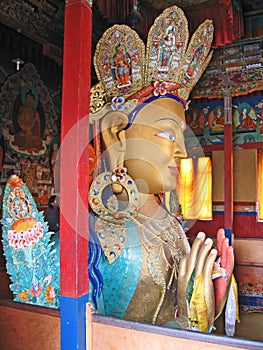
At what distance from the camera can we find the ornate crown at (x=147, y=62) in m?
2.07

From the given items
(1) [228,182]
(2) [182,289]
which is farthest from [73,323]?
(1) [228,182]

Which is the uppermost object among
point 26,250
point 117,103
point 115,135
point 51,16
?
point 51,16

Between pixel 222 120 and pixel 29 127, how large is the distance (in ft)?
8.85

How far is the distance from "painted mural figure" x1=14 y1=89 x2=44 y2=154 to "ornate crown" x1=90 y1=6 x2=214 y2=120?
2.00m

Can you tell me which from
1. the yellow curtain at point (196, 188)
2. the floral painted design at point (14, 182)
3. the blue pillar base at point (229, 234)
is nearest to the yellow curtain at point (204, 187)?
the yellow curtain at point (196, 188)

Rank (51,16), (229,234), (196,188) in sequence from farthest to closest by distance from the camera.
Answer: (196,188), (229,234), (51,16)

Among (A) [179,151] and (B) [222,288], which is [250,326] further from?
(A) [179,151]

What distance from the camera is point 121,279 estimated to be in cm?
194

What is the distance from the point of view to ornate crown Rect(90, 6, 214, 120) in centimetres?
207

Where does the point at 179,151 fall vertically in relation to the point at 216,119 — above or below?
below

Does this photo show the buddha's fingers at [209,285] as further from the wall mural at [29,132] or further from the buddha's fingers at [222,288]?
the wall mural at [29,132]

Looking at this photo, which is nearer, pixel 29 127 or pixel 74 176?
pixel 74 176

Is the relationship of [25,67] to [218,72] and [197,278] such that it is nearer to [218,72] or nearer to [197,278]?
[218,72]

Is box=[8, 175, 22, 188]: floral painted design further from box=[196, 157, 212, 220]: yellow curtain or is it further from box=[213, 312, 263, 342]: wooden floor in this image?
box=[196, 157, 212, 220]: yellow curtain
